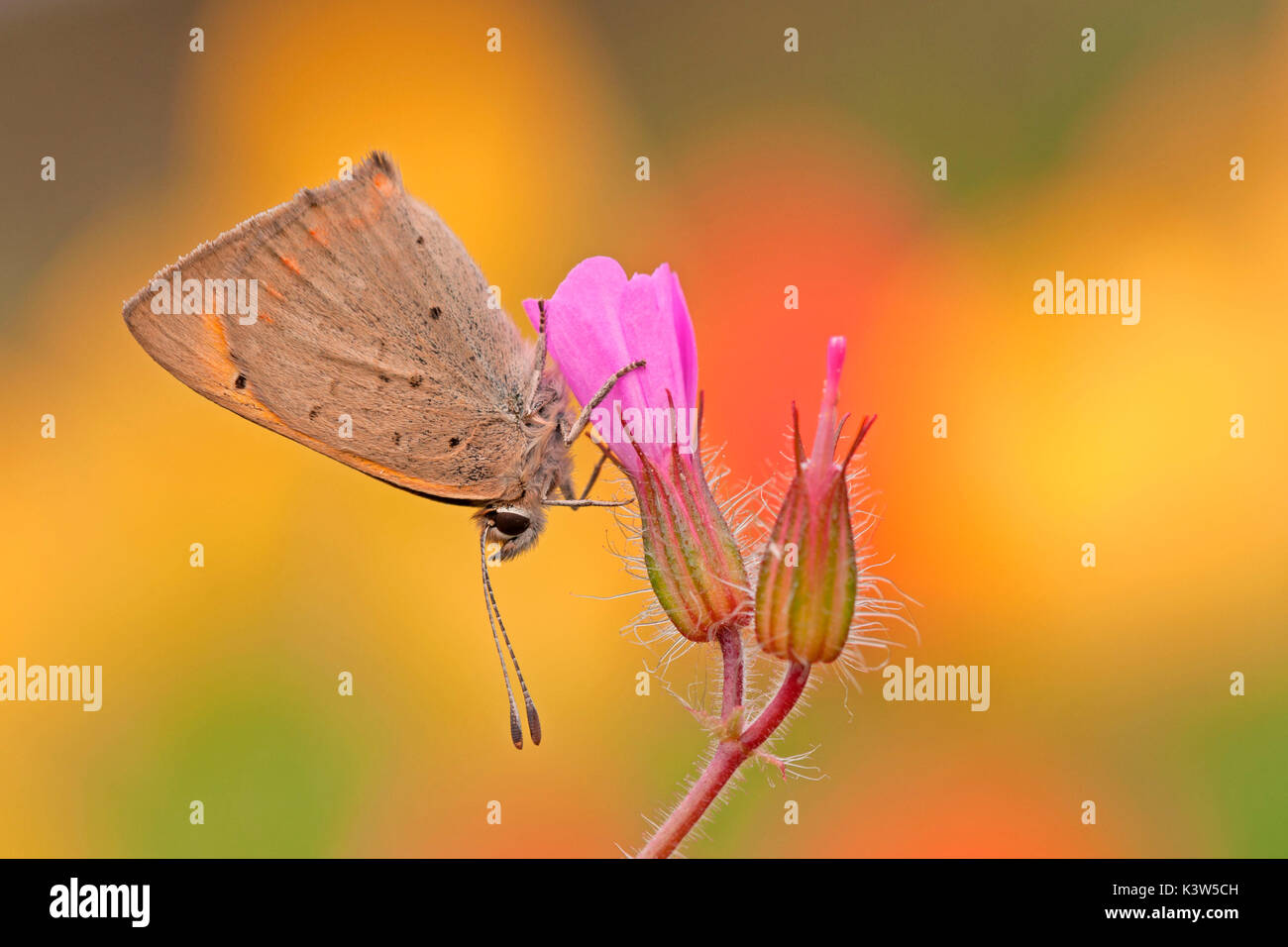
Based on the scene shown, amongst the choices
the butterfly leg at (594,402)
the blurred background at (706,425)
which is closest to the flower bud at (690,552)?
the butterfly leg at (594,402)

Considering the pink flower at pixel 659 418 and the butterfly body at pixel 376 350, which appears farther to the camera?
the butterfly body at pixel 376 350

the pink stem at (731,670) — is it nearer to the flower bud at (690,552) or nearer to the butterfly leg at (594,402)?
the flower bud at (690,552)

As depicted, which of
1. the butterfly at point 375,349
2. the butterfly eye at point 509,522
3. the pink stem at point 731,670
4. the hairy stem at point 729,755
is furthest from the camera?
the butterfly eye at point 509,522

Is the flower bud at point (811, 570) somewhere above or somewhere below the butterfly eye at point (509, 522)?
below

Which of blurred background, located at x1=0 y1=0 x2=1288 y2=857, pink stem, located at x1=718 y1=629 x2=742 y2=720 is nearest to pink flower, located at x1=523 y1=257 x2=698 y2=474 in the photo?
pink stem, located at x1=718 y1=629 x2=742 y2=720

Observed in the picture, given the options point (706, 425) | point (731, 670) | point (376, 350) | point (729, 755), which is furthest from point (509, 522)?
point (706, 425)

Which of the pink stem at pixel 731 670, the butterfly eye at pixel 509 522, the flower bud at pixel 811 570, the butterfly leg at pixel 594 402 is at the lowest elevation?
the pink stem at pixel 731 670

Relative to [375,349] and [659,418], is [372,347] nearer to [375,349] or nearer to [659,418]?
[375,349]
